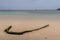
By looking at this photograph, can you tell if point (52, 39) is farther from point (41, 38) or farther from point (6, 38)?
point (6, 38)

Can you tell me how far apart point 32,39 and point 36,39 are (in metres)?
0.08

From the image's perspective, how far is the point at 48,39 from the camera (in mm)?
3328

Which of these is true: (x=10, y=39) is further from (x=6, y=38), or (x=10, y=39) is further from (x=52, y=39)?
(x=52, y=39)

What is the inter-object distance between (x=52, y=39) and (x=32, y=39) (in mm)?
406

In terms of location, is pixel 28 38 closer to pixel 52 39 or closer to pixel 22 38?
pixel 22 38

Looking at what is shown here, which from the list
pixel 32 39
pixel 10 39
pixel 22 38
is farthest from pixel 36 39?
pixel 10 39

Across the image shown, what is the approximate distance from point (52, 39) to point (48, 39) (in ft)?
0.27

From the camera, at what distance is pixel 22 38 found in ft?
11.4

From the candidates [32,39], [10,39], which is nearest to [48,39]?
[32,39]

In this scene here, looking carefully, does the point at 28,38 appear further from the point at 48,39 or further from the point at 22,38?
the point at 48,39

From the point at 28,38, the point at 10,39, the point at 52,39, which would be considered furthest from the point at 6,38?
the point at 52,39

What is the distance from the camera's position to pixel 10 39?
3.38m

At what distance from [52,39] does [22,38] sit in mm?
627

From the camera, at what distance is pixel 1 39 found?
3.32 metres
